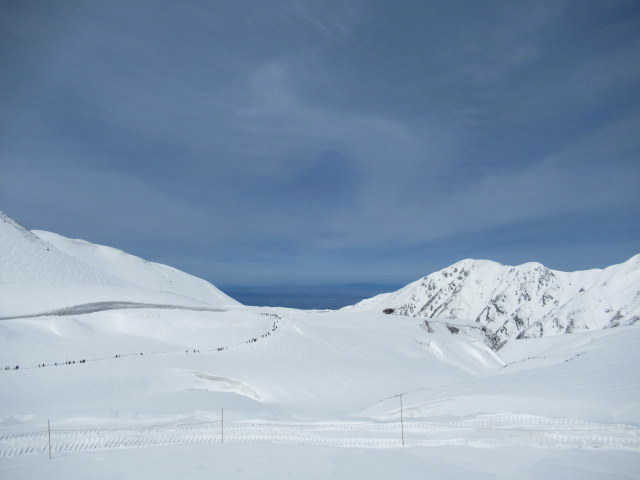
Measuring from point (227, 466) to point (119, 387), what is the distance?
10245 millimetres

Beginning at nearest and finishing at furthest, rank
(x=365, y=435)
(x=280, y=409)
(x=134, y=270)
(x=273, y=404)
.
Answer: (x=365, y=435) < (x=280, y=409) < (x=273, y=404) < (x=134, y=270)

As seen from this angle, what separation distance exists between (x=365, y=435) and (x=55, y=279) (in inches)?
1768

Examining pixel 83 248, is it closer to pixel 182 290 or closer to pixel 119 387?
pixel 182 290

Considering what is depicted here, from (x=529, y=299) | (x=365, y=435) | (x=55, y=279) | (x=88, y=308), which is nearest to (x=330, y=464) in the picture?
(x=365, y=435)

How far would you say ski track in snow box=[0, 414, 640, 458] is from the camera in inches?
390

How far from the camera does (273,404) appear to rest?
61.7 ft

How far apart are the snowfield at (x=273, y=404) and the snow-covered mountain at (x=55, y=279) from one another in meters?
0.37

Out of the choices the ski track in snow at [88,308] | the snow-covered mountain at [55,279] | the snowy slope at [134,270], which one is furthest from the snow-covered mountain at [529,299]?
the ski track in snow at [88,308]

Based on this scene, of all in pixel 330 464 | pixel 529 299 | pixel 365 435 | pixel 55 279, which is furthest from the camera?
pixel 529 299

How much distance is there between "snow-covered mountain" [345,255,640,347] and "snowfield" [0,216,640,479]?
10203 centimetres

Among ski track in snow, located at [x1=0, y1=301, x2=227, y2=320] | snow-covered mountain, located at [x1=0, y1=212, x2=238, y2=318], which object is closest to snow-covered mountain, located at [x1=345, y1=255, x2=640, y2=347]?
snow-covered mountain, located at [x1=0, y1=212, x2=238, y2=318]

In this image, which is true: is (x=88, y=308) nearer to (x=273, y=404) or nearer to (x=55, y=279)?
(x=55, y=279)

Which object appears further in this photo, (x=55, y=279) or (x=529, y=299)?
(x=529, y=299)

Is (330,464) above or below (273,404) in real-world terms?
above
